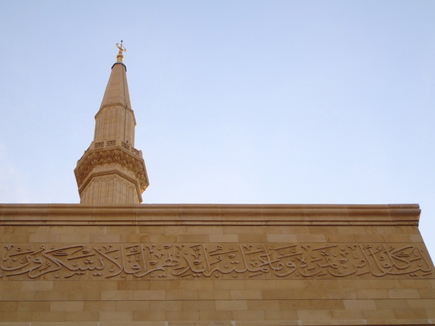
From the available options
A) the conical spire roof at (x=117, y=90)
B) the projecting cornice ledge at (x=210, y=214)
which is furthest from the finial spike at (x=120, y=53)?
the projecting cornice ledge at (x=210, y=214)

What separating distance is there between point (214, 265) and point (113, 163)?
24.8 ft

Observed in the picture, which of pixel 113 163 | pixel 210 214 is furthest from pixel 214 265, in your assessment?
pixel 113 163

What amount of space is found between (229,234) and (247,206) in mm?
491

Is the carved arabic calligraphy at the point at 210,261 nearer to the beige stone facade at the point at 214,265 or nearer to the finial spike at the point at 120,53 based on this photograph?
the beige stone facade at the point at 214,265

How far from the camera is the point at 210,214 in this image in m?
7.16

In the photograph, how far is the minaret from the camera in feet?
42.9

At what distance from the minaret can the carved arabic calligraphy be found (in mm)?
5821

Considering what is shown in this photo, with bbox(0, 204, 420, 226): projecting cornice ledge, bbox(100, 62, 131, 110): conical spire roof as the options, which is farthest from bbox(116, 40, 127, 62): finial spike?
bbox(0, 204, 420, 226): projecting cornice ledge

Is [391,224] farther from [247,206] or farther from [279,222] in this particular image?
[247,206]

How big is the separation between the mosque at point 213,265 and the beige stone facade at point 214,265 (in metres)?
0.01

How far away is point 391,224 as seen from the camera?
741cm

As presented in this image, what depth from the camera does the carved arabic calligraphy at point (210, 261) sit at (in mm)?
6535

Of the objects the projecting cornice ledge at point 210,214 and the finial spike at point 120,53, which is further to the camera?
the finial spike at point 120,53

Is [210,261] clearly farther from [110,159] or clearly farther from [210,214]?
Result: [110,159]
